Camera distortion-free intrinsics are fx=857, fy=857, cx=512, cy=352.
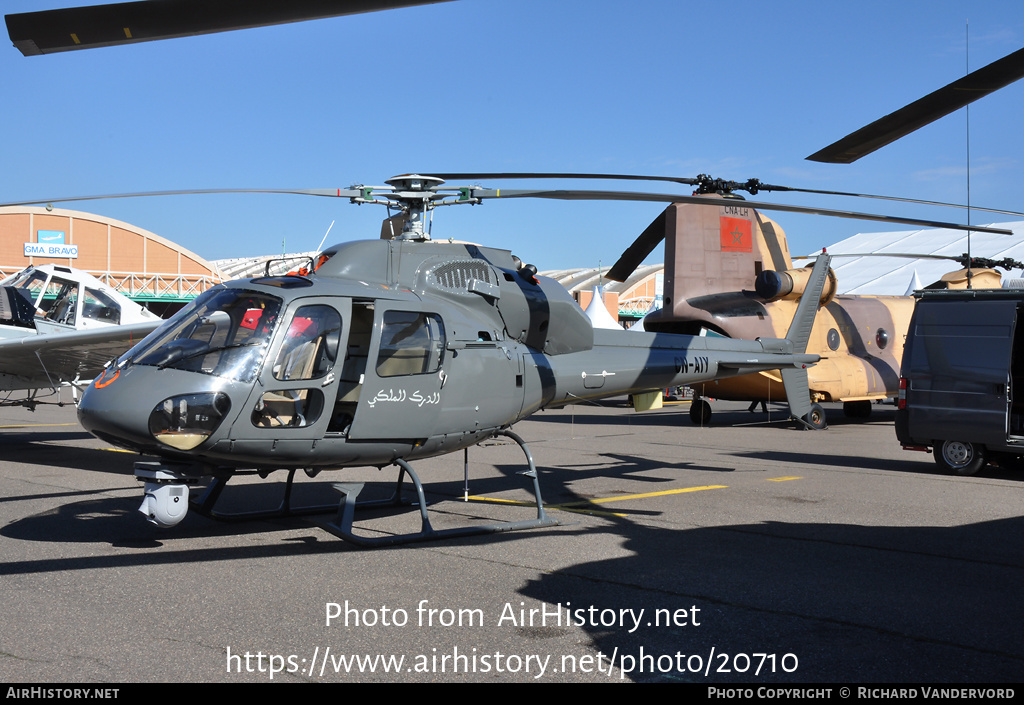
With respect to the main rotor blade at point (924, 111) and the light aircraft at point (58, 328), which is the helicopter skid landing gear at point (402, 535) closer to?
the main rotor blade at point (924, 111)

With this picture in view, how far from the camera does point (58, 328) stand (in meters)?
14.7

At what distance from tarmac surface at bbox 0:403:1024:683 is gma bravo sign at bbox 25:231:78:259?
43930 mm

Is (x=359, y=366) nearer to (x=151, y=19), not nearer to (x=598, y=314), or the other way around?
(x=151, y=19)

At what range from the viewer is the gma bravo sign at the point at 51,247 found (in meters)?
48.9

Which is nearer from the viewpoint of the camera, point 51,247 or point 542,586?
point 542,586

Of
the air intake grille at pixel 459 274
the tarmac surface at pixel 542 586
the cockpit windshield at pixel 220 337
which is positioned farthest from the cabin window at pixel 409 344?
the tarmac surface at pixel 542 586

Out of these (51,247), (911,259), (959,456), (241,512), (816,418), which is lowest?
(241,512)

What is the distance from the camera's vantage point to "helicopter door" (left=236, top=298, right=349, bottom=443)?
684cm

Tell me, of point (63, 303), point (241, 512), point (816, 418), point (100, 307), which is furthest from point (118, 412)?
point (816, 418)

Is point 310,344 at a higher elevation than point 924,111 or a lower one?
lower

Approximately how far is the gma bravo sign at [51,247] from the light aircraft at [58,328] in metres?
37.5

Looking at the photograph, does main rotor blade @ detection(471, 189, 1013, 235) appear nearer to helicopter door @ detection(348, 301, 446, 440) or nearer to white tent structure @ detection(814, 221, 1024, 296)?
helicopter door @ detection(348, 301, 446, 440)

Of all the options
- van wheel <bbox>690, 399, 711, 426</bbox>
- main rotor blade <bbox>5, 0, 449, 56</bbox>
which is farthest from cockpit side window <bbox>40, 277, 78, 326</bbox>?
van wheel <bbox>690, 399, 711, 426</bbox>

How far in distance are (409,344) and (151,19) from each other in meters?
3.90
